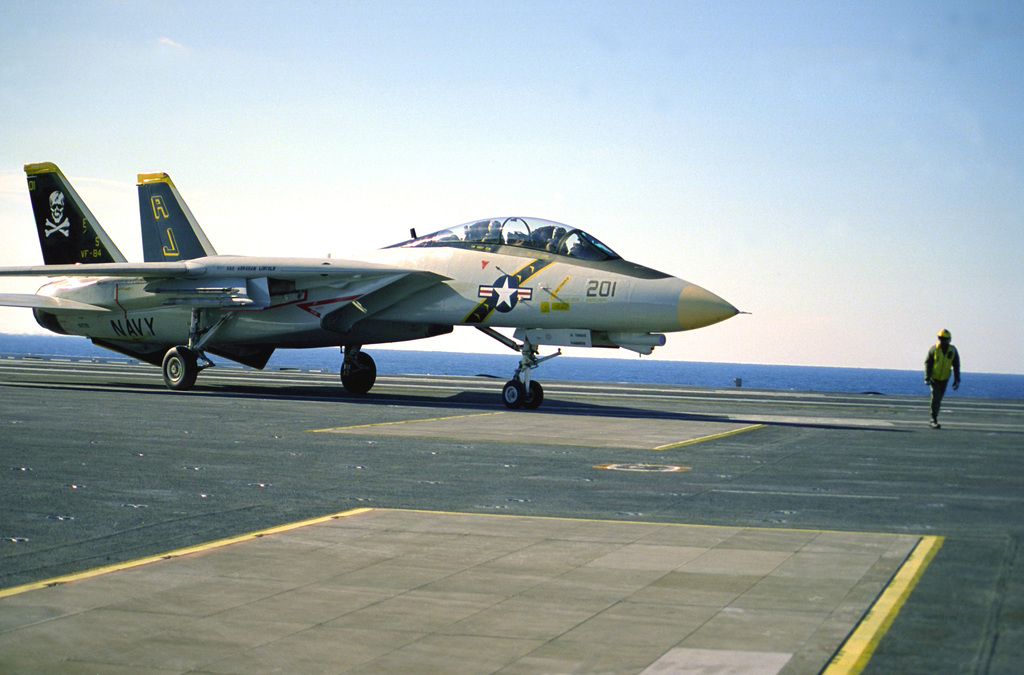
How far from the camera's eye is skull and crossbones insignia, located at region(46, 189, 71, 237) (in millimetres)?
30406

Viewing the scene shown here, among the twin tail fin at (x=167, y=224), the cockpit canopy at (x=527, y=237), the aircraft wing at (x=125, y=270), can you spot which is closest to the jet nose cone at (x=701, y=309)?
the cockpit canopy at (x=527, y=237)

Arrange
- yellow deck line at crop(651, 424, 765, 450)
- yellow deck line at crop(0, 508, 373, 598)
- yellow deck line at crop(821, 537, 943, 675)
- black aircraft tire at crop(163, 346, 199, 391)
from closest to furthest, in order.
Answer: yellow deck line at crop(821, 537, 943, 675) → yellow deck line at crop(0, 508, 373, 598) → yellow deck line at crop(651, 424, 765, 450) → black aircraft tire at crop(163, 346, 199, 391)

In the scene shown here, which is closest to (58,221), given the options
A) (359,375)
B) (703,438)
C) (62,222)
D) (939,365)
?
(62,222)

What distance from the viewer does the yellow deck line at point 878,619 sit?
5121 millimetres

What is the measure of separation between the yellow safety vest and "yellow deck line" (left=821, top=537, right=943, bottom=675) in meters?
15.1

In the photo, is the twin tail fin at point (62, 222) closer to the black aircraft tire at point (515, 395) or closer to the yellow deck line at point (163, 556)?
the black aircraft tire at point (515, 395)

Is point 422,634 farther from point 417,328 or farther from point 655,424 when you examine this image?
point 417,328

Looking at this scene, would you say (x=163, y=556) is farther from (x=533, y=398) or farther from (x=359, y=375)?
(x=359, y=375)

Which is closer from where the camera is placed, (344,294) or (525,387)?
(525,387)

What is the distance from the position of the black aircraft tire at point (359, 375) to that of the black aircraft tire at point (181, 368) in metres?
4.13

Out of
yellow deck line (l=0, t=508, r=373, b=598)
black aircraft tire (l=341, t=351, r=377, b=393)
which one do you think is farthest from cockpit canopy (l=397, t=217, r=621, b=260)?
yellow deck line (l=0, t=508, r=373, b=598)

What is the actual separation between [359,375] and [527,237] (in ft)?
25.3

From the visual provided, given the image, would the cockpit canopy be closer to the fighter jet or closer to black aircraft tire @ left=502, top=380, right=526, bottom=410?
the fighter jet

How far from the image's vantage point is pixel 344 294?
2561 cm
